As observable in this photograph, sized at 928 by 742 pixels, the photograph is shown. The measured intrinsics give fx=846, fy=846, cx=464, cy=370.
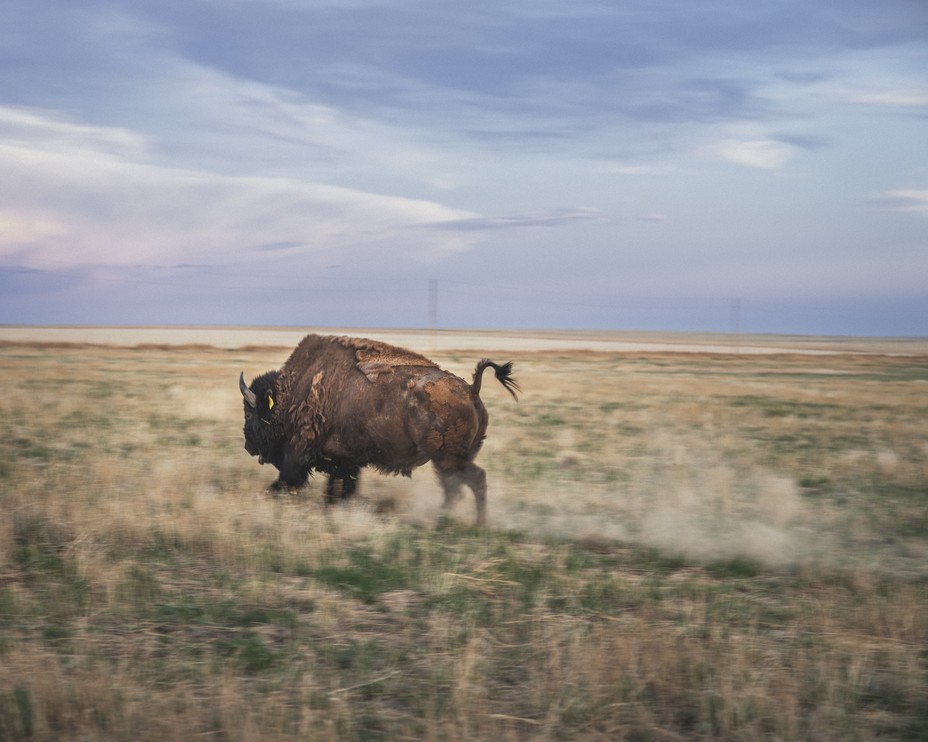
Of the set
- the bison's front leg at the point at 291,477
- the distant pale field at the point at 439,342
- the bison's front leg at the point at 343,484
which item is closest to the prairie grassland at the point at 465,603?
the bison's front leg at the point at 291,477

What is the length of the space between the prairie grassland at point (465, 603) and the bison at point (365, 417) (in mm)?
507

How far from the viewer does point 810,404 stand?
2308cm

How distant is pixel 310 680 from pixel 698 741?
1.85 m

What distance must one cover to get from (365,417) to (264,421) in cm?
148

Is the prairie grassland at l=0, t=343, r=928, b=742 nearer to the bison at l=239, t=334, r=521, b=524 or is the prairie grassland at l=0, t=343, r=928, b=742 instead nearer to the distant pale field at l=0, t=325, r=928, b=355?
the bison at l=239, t=334, r=521, b=524

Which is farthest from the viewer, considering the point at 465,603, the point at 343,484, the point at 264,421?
the point at 264,421

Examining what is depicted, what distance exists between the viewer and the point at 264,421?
9.25 metres

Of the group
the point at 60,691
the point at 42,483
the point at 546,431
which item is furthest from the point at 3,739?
the point at 546,431

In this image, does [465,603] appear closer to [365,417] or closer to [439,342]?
[365,417]

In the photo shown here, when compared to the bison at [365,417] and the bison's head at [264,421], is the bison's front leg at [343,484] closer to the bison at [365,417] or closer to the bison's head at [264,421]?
the bison at [365,417]

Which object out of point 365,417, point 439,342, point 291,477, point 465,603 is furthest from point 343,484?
point 439,342

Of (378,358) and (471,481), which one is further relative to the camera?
(378,358)

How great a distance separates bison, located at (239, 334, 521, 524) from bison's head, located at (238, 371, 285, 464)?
1 cm

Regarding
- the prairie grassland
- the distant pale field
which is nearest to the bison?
the prairie grassland
